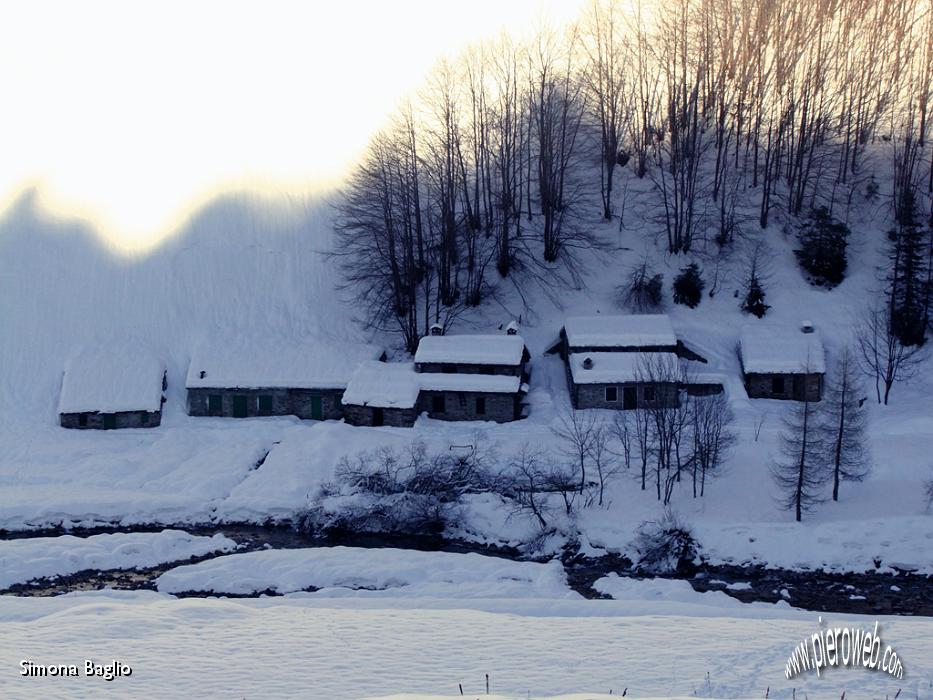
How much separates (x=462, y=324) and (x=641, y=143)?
57.5 ft

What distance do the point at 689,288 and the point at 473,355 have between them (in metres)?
12.9

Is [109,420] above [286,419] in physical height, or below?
below

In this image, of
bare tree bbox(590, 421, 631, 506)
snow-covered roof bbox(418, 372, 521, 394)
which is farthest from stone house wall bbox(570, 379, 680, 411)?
bare tree bbox(590, 421, 631, 506)

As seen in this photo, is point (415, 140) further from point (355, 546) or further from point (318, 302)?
point (355, 546)

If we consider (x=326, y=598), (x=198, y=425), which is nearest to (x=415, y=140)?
(x=198, y=425)

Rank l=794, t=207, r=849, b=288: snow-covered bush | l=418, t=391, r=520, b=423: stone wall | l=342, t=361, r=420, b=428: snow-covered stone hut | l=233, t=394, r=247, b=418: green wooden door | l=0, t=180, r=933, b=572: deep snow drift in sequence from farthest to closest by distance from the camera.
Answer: l=794, t=207, r=849, b=288: snow-covered bush, l=233, t=394, r=247, b=418: green wooden door, l=418, t=391, r=520, b=423: stone wall, l=342, t=361, r=420, b=428: snow-covered stone hut, l=0, t=180, r=933, b=572: deep snow drift

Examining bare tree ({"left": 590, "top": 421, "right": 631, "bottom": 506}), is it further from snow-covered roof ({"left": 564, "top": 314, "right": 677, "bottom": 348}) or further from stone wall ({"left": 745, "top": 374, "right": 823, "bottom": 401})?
stone wall ({"left": 745, "top": 374, "right": 823, "bottom": 401})

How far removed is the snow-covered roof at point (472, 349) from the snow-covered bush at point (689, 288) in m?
9.73

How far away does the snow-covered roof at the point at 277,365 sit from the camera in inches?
1725

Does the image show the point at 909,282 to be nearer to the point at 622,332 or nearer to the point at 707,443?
the point at 622,332

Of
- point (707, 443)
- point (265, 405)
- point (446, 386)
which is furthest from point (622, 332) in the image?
point (265, 405)

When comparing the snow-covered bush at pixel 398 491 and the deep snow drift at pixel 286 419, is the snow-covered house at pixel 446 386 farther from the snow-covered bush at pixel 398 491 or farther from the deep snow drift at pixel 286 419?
the snow-covered bush at pixel 398 491

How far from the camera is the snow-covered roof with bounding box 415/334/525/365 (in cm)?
4316

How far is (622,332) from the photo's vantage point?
44.6 meters
